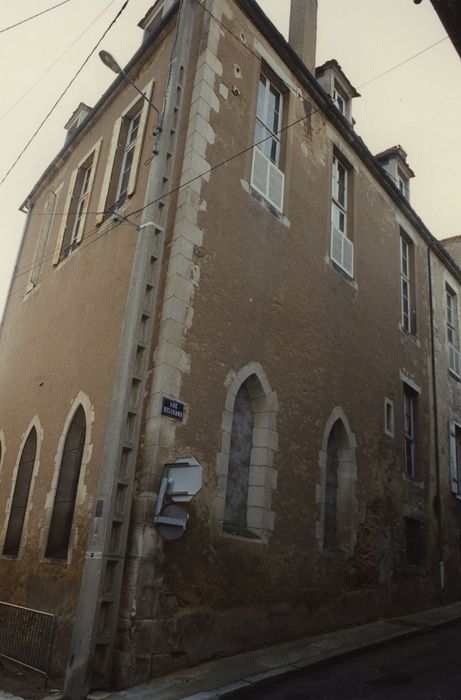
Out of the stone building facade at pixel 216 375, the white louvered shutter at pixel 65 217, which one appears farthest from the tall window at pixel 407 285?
the white louvered shutter at pixel 65 217

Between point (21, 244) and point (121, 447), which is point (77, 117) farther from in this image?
point (121, 447)

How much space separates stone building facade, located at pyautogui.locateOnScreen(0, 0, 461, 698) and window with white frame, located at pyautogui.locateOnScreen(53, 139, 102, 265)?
6 centimetres

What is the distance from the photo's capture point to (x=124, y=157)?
10.2 meters

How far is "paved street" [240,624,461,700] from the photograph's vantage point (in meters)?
5.84

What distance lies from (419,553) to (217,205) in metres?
7.79

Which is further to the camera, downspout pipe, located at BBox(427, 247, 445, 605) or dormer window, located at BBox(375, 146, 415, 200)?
dormer window, located at BBox(375, 146, 415, 200)

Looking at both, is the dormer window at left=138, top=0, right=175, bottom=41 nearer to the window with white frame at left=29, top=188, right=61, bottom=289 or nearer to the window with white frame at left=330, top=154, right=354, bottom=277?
the window with white frame at left=29, top=188, right=61, bottom=289

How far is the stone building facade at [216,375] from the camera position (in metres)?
6.73

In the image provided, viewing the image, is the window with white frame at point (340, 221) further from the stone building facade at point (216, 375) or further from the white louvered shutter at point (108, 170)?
the white louvered shutter at point (108, 170)

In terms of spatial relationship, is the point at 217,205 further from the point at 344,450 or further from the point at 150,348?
the point at 344,450

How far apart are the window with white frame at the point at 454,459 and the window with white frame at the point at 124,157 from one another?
9.11 m

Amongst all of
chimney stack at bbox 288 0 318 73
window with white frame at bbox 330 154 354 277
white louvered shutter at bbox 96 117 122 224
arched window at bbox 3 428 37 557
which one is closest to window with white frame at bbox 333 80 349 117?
chimney stack at bbox 288 0 318 73

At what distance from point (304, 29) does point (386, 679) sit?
11.6 meters

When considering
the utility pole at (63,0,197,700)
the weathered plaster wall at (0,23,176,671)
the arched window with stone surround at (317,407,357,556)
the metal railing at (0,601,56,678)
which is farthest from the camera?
the arched window with stone surround at (317,407,357,556)
